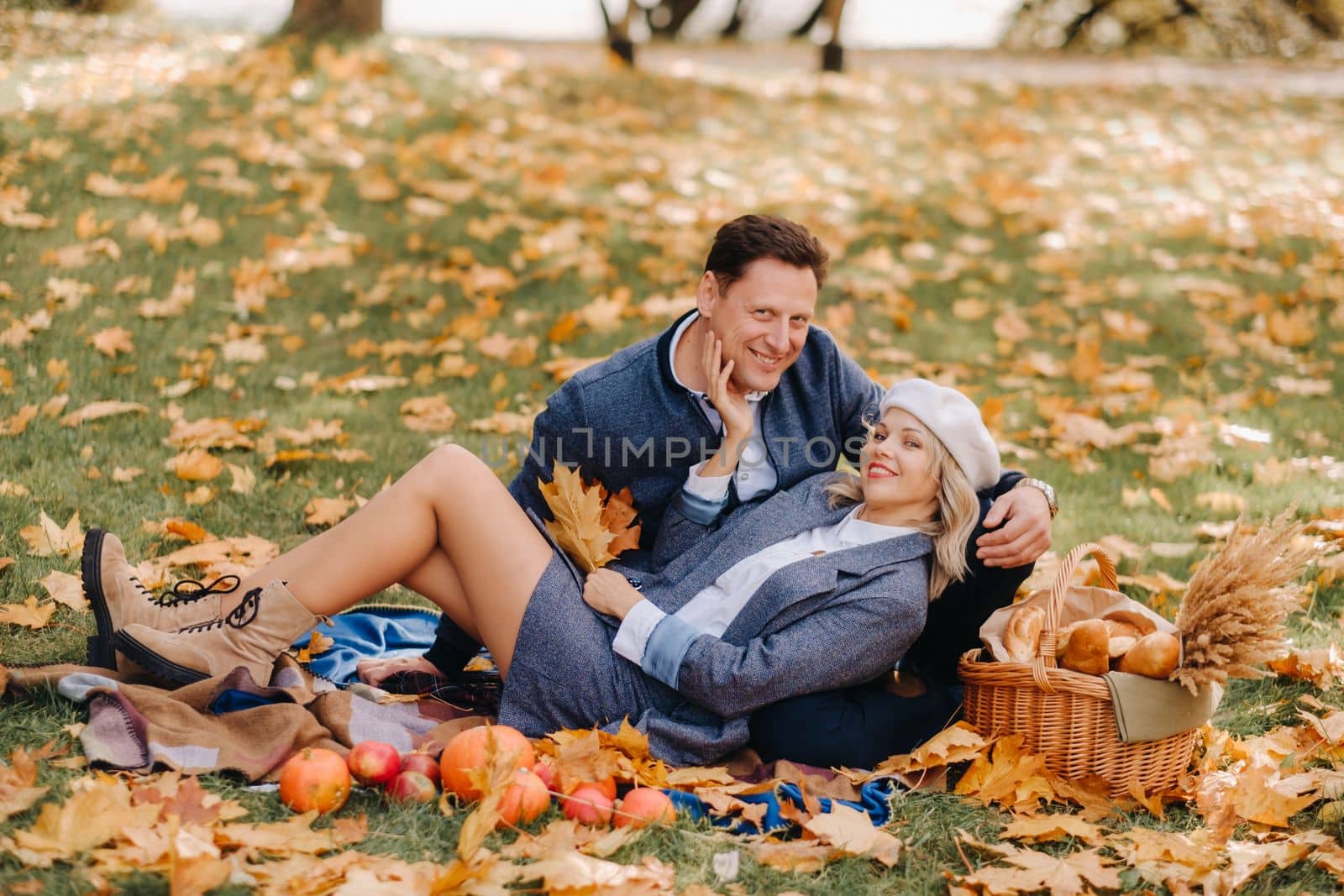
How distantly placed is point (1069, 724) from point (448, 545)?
1.51 metres

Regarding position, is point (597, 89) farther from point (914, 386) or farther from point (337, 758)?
point (337, 758)

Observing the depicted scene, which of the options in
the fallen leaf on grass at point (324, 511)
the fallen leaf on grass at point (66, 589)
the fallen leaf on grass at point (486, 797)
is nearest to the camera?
the fallen leaf on grass at point (486, 797)

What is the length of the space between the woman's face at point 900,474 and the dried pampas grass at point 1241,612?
64cm

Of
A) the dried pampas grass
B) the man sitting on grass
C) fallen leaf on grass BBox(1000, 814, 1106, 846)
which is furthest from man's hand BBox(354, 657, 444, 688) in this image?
the dried pampas grass

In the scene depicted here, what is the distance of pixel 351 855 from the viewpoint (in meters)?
2.25

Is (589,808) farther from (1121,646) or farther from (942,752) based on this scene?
(1121,646)

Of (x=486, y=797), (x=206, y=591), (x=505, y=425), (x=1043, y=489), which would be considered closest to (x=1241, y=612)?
(x=1043, y=489)

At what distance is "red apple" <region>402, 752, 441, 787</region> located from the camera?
2.60 metres

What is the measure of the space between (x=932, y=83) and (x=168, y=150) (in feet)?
20.6

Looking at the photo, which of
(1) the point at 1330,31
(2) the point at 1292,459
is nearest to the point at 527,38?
(2) the point at 1292,459

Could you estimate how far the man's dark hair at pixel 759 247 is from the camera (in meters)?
3.12

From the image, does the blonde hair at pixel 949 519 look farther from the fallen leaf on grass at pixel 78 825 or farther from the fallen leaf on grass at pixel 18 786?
the fallen leaf on grass at pixel 18 786

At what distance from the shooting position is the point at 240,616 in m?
2.94

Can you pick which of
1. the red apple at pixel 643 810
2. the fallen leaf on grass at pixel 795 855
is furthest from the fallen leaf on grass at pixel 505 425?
the fallen leaf on grass at pixel 795 855
